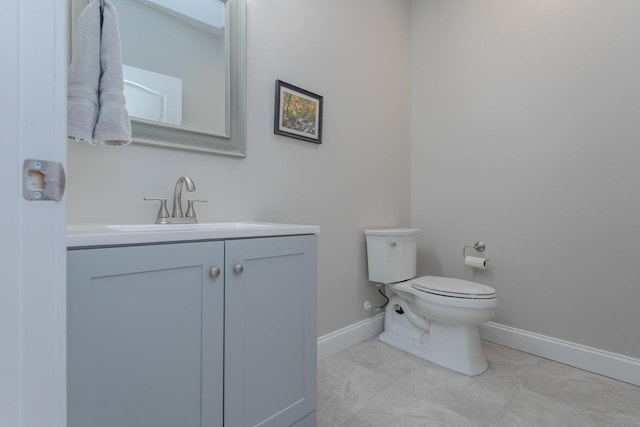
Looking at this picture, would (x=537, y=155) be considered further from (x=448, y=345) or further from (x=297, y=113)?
(x=297, y=113)

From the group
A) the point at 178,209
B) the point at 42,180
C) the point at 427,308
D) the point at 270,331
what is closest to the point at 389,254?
the point at 427,308

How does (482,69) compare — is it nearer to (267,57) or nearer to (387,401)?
(267,57)

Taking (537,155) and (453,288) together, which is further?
(537,155)

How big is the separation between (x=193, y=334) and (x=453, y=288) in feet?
4.62

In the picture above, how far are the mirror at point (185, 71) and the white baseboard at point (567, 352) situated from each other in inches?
77.6

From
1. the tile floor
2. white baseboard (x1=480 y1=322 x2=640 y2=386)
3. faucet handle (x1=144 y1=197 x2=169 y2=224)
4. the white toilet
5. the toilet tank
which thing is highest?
faucet handle (x1=144 y1=197 x2=169 y2=224)

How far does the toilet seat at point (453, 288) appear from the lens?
5.48 ft

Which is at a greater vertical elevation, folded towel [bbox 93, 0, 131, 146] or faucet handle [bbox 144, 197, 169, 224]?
folded towel [bbox 93, 0, 131, 146]

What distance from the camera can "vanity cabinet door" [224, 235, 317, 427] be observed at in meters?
0.96

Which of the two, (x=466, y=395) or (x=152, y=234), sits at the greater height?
(x=152, y=234)

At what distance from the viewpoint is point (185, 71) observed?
1343 mm

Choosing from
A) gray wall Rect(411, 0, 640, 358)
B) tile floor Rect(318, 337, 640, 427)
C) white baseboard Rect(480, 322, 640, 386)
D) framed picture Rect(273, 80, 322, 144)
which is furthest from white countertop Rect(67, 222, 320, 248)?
white baseboard Rect(480, 322, 640, 386)

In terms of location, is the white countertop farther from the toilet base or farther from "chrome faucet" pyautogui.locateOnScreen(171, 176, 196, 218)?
the toilet base

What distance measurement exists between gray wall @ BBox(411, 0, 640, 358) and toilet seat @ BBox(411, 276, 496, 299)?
0.41m
